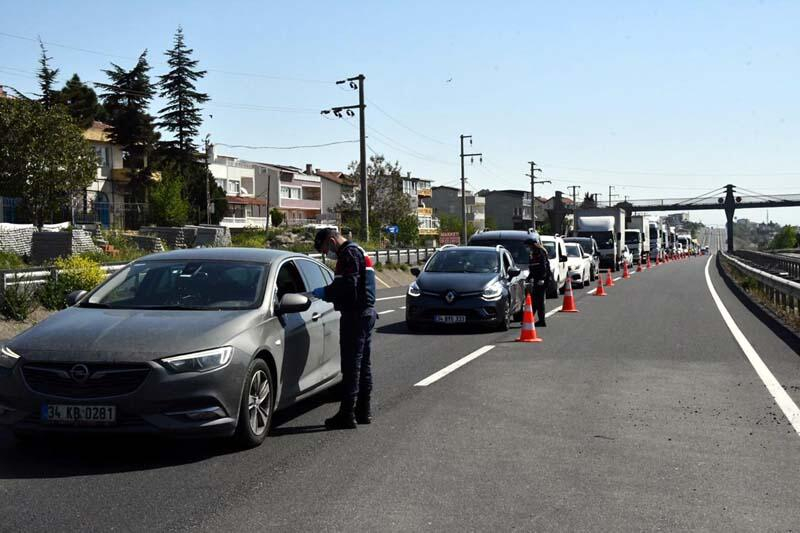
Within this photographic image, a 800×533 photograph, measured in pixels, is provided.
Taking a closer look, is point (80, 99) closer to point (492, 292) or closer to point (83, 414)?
point (492, 292)

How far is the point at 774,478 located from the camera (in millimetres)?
6230

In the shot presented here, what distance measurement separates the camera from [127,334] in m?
6.54

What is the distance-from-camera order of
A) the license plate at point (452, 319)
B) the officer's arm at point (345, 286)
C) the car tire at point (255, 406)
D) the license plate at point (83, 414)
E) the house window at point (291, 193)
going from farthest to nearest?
the house window at point (291, 193) < the license plate at point (452, 319) < the officer's arm at point (345, 286) < the car tire at point (255, 406) < the license plate at point (83, 414)

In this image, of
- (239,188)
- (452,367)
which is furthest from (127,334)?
(239,188)

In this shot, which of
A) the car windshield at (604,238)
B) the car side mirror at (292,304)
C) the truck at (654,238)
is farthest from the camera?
the truck at (654,238)

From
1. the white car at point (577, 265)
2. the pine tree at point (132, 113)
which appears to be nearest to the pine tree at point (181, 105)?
the pine tree at point (132, 113)

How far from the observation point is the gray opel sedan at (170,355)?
6250 millimetres

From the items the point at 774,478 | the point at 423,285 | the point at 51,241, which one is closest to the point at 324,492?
the point at 774,478

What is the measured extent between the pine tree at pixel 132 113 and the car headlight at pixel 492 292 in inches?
2606

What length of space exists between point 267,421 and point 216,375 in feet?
2.97

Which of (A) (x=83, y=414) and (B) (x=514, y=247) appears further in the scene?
(B) (x=514, y=247)

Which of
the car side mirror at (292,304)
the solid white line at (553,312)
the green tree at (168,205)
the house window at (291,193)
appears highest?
the house window at (291,193)

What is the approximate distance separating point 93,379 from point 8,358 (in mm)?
677

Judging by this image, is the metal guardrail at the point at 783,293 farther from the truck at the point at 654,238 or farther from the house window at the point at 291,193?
the house window at the point at 291,193
